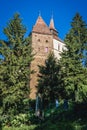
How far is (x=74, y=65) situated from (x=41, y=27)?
2529 cm

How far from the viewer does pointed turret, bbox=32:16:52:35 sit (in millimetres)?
51256

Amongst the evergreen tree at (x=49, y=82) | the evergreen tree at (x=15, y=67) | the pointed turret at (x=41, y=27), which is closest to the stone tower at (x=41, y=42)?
the pointed turret at (x=41, y=27)

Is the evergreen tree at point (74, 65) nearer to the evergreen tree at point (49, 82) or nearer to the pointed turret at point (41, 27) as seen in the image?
the evergreen tree at point (49, 82)

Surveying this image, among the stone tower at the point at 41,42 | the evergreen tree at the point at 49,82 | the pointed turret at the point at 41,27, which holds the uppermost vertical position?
the pointed turret at the point at 41,27

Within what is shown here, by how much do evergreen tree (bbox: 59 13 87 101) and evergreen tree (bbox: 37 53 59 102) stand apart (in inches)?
48.5

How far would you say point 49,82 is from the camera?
99.3ft

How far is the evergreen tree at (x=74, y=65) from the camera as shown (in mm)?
27406

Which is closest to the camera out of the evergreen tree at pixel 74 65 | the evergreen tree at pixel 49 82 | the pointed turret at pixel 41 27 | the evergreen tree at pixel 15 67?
the evergreen tree at pixel 15 67

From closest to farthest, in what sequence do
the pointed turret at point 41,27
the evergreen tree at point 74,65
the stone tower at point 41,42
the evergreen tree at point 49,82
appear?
the evergreen tree at point 74,65, the evergreen tree at point 49,82, the stone tower at point 41,42, the pointed turret at point 41,27

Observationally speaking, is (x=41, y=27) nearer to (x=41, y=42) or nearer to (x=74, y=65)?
(x=41, y=42)

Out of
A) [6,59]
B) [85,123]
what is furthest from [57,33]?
[85,123]

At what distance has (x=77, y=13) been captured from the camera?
112 ft

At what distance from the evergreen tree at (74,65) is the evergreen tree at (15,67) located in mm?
4035

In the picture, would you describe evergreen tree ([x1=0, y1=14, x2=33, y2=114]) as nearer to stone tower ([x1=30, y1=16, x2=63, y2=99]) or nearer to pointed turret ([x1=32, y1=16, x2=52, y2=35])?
stone tower ([x1=30, y1=16, x2=63, y2=99])
